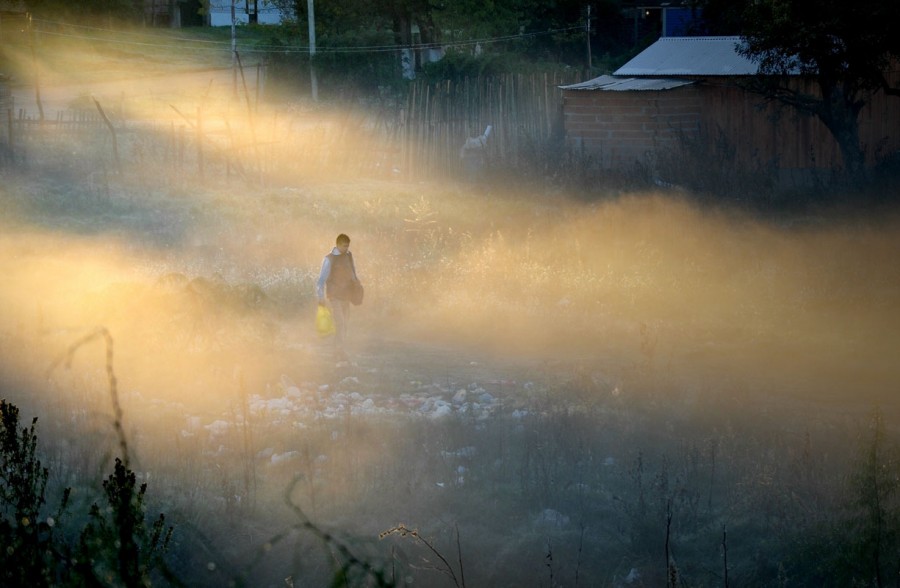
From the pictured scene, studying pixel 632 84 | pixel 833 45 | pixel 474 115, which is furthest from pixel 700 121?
pixel 833 45

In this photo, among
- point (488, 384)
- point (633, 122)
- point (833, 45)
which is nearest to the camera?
point (488, 384)

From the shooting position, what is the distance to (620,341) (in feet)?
36.5

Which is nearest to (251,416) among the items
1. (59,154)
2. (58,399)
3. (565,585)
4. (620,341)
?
(58,399)

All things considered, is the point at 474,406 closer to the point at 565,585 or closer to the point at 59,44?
the point at 565,585

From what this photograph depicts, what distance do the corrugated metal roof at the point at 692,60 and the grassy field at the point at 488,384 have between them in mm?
4968

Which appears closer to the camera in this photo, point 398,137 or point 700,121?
point 700,121

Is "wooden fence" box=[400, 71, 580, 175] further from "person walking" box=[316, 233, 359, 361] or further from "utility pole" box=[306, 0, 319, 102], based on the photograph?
"utility pole" box=[306, 0, 319, 102]

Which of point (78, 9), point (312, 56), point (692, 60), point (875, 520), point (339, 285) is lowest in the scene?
point (875, 520)

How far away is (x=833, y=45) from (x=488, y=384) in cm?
835

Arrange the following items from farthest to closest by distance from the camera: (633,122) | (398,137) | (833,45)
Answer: (398,137) < (633,122) < (833,45)

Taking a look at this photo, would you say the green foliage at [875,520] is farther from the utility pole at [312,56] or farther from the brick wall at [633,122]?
the utility pole at [312,56]

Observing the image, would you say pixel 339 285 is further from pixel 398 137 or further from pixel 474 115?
pixel 398 137

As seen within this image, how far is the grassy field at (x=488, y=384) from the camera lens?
244 inches

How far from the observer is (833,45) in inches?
587
